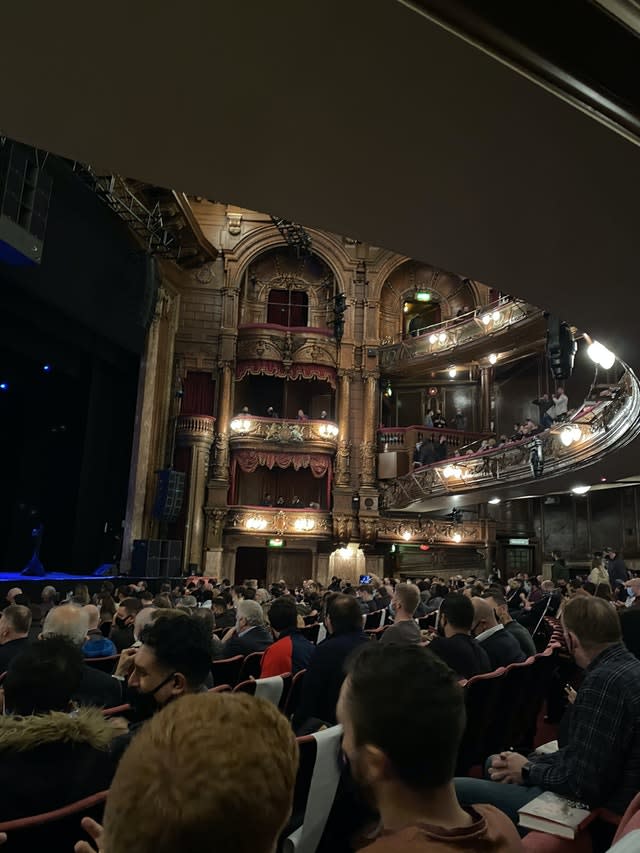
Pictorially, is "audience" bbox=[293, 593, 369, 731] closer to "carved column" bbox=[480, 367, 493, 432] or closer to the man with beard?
the man with beard

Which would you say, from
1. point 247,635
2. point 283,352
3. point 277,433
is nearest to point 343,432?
point 277,433

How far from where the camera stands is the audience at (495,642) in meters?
4.50

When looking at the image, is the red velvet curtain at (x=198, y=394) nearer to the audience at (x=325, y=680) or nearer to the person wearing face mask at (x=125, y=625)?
the person wearing face mask at (x=125, y=625)

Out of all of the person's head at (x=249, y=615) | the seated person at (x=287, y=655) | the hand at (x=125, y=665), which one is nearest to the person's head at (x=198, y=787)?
the hand at (x=125, y=665)

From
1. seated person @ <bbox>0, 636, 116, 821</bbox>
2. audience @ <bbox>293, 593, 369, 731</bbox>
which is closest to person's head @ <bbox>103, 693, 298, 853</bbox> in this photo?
seated person @ <bbox>0, 636, 116, 821</bbox>

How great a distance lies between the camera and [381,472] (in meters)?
20.3

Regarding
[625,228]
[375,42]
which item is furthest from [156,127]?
[625,228]

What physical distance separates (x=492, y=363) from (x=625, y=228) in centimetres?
1747

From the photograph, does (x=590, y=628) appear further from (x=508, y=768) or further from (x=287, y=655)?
(x=287, y=655)

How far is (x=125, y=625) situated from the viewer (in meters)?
5.69

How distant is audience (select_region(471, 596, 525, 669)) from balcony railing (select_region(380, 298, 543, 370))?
13.2 meters

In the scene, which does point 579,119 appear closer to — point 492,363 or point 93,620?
point 93,620

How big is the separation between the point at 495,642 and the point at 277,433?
612 inches

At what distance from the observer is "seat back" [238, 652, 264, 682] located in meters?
4.67
